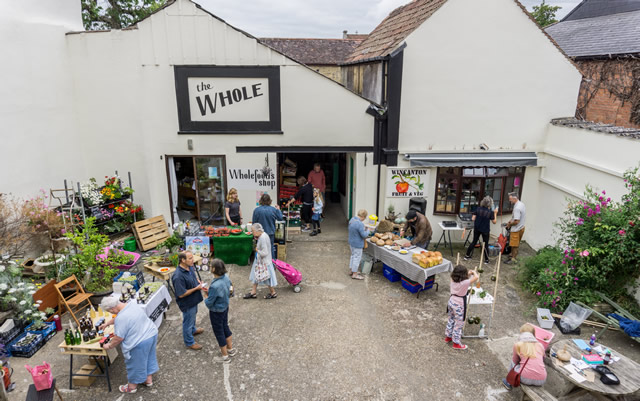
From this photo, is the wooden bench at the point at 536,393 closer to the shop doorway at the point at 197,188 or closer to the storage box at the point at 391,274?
the storage box at the point at 391,274

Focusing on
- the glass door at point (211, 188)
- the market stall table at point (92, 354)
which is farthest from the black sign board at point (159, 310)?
the glass door at point (211, 188)

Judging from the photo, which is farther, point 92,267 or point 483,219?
point 483,219

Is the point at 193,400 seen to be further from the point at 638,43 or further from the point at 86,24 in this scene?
the point at 86,24

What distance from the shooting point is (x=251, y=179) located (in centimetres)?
1134

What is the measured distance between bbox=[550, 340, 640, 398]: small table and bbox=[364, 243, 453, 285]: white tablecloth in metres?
2.65

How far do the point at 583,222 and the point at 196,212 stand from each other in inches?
395

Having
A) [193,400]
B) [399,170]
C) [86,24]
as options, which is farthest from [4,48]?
[86,24]

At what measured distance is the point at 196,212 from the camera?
12.0 metres

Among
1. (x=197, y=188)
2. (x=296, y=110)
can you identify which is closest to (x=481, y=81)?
(x=296, y=110)

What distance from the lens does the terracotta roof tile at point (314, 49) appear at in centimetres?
2167

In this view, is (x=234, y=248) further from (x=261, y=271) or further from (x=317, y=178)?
(x=317, y=178)

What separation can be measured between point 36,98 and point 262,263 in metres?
7.54

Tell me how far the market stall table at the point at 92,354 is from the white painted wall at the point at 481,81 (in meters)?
8.56

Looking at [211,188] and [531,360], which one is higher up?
[211,188]
